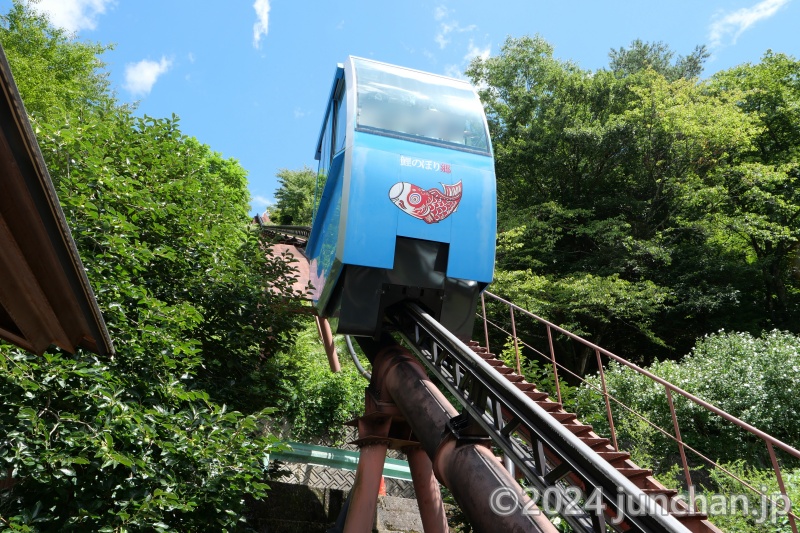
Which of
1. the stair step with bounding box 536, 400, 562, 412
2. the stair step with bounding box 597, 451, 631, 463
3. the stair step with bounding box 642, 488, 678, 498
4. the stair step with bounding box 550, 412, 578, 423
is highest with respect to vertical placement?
the stair step with bounding box 536, 400, 562, 412

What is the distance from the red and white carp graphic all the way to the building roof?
9.75ft

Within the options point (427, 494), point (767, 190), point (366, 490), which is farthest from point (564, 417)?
point (767, 190)

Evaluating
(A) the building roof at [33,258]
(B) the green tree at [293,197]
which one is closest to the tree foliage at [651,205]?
(A) the building roof at [33,258]

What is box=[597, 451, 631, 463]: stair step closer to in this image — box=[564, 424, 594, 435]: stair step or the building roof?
box=[564, 424, 594, 435]: stair step

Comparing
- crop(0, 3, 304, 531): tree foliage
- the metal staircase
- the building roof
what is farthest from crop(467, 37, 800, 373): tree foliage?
the building roof

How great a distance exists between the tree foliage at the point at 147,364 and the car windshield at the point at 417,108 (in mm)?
2697

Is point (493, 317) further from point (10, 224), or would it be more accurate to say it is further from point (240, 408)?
point (10, 224)

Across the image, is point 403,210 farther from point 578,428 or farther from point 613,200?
point 613,200

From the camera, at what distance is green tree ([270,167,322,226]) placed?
3591cm

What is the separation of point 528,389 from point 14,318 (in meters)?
4.06

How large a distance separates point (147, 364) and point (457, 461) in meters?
3.41

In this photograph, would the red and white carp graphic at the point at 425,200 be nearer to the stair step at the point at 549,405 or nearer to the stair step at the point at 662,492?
the stair step at the point at 549,405

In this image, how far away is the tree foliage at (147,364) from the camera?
14.8 ft

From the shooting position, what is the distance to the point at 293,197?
1479 inches
